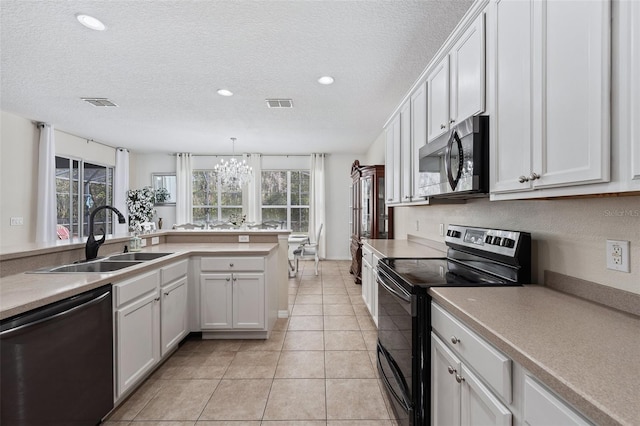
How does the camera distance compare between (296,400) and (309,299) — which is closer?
(296,400)

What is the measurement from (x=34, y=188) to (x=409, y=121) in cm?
619

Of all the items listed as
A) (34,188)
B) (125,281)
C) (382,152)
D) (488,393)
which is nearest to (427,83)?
(488,393)

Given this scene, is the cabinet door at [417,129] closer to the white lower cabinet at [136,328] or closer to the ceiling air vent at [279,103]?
the ceiling air vent at [279,103]

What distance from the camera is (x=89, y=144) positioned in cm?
631

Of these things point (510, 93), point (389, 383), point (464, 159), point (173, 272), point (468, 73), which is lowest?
point (389, 383)

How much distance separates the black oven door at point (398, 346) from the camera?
1505mm

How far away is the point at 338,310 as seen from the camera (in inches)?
149

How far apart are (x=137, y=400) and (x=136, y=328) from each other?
0.49 metres

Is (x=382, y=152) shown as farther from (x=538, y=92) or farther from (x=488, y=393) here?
(x=488, y=393)

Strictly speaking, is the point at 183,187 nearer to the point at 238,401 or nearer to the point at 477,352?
the point at 238,401

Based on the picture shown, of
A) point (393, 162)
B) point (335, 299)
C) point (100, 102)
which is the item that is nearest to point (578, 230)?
point (393, 162)

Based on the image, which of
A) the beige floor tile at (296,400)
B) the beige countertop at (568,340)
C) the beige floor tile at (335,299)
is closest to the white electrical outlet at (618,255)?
the beige countertop at (568,340)

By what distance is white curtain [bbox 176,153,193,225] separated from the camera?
24.7ft

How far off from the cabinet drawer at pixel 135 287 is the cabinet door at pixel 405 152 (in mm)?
2250
